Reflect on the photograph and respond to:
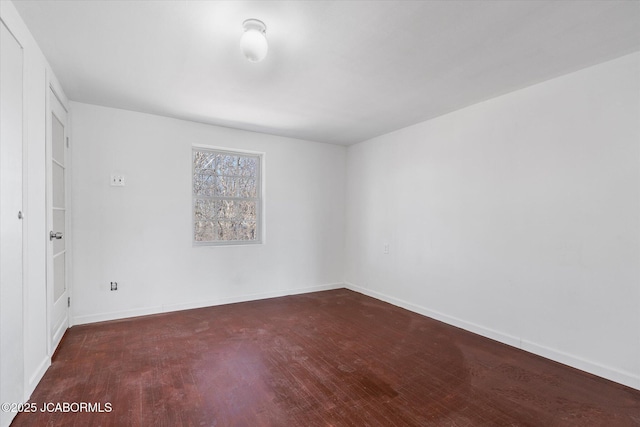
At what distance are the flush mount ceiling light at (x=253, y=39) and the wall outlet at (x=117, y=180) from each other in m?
2.58

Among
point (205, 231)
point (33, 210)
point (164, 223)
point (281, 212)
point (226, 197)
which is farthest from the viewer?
point (281, 212)

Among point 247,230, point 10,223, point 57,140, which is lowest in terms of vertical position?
point 247,230

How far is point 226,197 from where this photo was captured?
4391 millimetres

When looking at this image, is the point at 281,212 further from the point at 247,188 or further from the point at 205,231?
the point at 205,231

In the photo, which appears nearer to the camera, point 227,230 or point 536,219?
point 536,219

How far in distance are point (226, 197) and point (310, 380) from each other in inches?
113

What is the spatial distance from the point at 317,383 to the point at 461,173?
2.71 metres

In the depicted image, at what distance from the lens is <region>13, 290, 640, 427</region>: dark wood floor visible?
6.27 ft

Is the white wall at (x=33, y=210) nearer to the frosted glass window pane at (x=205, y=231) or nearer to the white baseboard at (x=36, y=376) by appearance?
the white baseboard at (x=36, y=376)

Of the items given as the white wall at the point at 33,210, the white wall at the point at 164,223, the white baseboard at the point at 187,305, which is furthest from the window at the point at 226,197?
the white wall at the point at 33,210

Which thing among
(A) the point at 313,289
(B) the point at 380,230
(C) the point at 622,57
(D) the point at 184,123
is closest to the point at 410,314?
(B) the point at 380,230

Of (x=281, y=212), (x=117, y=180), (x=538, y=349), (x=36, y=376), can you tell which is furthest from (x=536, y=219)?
(x=117, y=180)

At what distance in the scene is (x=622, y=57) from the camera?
92.2 inches

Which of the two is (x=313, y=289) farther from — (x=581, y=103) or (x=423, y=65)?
(x=581, y=103)
